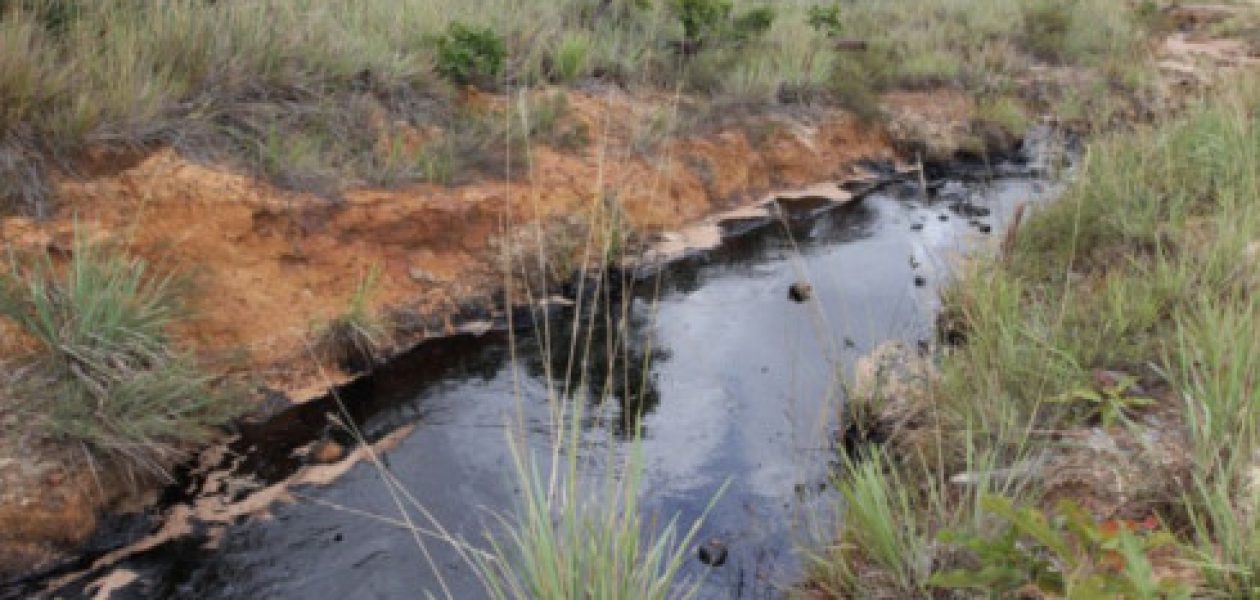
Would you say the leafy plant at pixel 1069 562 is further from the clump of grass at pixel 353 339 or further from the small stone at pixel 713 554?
the clump of grass at pixel 353 339

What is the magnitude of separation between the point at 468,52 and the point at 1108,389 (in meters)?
5.19

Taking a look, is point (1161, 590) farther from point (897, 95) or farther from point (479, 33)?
point (897, 95)

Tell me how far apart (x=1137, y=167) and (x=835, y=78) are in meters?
4.61

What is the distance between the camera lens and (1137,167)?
566cm

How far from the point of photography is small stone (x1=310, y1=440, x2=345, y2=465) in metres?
4.39

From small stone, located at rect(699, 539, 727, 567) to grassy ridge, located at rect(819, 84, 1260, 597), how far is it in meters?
0.65

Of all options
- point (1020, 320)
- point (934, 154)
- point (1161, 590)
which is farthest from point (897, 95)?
point (1161, 590)

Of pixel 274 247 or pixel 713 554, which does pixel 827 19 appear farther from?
pixel 713 554

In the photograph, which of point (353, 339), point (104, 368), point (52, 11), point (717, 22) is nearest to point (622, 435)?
point (353, 339)

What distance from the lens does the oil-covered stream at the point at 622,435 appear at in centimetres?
359

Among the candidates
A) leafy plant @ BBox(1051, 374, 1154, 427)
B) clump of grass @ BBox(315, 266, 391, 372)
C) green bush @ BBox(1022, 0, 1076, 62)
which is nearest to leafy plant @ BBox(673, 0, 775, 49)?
clump of grass @ BBox(315, 266, 391, 372)

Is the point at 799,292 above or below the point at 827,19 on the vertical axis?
below

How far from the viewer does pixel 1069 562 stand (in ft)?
6.78

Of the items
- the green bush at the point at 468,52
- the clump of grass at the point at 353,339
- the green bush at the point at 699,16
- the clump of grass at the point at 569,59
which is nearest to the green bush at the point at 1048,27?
the green bush at the point at 699,16
